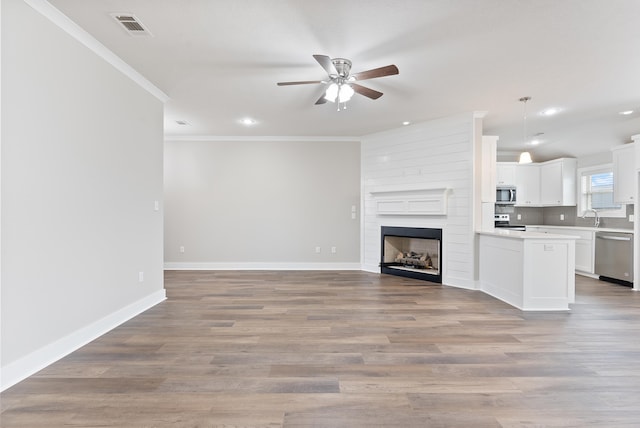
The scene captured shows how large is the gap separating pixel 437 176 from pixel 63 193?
5.07 meters

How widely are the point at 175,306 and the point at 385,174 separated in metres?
4.27

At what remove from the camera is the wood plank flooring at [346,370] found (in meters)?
1.90

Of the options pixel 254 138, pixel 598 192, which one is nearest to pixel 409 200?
pixel 254 138

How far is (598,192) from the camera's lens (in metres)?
6.54

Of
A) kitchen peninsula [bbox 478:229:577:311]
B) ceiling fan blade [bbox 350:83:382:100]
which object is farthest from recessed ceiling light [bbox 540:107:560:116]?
ceiling fan blade [bbox 350:83:382:100]

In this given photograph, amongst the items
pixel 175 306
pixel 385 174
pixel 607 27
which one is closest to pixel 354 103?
pixel 385 174

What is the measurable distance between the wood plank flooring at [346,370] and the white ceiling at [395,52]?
9.03ft

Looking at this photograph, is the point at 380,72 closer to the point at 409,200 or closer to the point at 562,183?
the point at 409,200

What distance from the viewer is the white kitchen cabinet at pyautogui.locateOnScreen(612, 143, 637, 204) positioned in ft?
17.4

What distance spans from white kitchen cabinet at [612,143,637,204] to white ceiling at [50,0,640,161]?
53 cm

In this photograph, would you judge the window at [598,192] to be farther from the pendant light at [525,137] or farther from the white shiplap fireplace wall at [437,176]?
the white shiplap fireplace wall at [437,176]

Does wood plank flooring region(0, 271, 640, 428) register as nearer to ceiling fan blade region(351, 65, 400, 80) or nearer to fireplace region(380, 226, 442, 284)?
fireplace region(380, 226, 442, 284)

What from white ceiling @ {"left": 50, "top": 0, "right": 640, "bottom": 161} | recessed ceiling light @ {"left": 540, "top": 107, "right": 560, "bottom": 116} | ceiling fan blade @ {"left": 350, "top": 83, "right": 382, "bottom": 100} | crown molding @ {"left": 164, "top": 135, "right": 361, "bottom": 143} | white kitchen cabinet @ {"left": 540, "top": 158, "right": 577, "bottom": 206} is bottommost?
white kitchen cabinet @ {"left": 540, "top": 158, "right": 577, "bottom": 206}

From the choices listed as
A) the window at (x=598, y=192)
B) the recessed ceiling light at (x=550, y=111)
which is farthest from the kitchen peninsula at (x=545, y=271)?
the window at (x=598, y=192)
